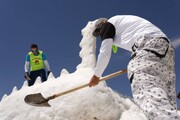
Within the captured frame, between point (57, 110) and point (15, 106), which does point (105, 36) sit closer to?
point (57, 110)

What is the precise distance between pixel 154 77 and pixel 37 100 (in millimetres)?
2607

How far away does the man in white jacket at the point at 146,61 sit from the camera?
289 cm

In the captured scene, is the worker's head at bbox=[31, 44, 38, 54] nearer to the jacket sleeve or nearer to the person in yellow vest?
the person in yellow vest

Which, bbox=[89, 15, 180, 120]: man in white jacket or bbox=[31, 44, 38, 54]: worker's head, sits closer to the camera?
bbox=[89, 15, 180, 120]: man in white jacket

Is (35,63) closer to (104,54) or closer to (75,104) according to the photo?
(75,104)

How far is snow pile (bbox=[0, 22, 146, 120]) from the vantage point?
5.04m

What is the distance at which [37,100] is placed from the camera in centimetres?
513

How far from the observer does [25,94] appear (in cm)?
561

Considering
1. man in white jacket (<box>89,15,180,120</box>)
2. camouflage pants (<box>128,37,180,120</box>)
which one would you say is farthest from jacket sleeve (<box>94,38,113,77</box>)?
camouflage pants (<box>128,37,180,120</box>)

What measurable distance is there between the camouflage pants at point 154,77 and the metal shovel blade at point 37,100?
2.21m

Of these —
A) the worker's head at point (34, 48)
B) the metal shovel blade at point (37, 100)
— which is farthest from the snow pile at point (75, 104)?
the worker's head at point (34, 48)

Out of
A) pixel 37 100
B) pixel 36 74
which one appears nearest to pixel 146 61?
pixel 37 100

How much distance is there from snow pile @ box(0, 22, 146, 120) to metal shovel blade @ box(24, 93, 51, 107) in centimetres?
12

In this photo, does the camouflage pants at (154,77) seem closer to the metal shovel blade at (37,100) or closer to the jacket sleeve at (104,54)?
the jacket sleeve at (104,54)
